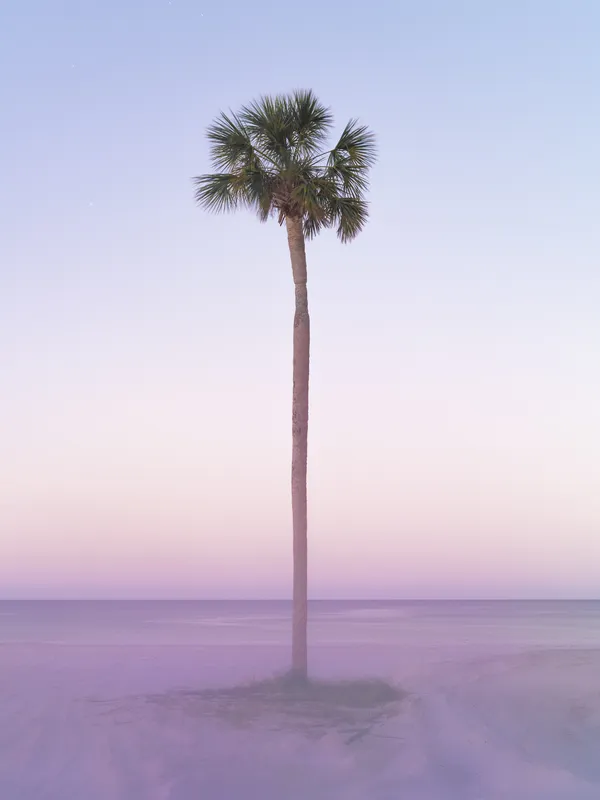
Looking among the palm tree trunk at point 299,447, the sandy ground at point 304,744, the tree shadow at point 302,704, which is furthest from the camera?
the palm tree trunk at point 299,447

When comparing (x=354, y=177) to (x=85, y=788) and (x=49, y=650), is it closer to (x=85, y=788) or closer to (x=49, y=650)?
(x=85, y=788)

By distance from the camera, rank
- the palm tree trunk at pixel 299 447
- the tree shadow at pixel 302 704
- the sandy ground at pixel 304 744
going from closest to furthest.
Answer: the sandy ground at pixel 304 744, the tree shadow at pixel 302 704, the palm tree trunk at pixel 299 447

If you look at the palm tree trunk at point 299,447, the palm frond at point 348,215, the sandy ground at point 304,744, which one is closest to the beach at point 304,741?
the sandy ground at point 304,744

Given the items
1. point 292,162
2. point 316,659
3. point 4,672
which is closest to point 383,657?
point 316,659

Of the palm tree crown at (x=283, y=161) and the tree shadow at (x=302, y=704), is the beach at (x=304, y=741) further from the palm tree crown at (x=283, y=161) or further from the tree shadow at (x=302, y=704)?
the palm tree crown at (x=283, y=161)

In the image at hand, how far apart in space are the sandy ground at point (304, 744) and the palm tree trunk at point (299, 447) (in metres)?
2.26

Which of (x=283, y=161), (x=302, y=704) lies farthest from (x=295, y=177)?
(x=302, y=704)

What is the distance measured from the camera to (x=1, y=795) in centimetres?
1261

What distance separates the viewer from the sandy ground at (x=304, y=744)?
12.9 metres

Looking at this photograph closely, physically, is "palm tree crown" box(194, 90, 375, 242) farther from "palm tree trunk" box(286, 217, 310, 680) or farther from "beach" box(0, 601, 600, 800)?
"beach" box(0, 601, 600, 800)

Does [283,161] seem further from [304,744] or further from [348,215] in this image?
[304,744]

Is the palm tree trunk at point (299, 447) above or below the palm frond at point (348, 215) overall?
below

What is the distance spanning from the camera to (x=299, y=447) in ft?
59.9

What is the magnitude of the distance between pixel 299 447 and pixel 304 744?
19.5 feet
